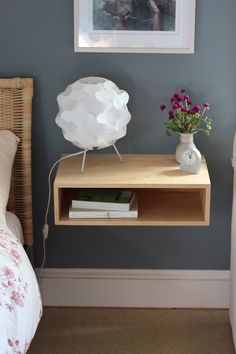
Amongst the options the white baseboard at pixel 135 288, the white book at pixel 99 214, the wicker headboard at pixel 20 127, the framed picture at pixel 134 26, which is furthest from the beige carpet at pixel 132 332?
the framed picture at pixel 134 26

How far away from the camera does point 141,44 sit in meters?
2.57

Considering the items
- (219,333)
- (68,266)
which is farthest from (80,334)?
(219,333)

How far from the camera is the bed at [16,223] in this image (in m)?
1.91

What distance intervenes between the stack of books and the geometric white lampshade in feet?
0.63

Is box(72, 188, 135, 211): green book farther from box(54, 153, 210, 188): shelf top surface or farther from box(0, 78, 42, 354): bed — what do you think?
box(0, 78, 42, 354): bed

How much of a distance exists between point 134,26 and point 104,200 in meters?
0.68

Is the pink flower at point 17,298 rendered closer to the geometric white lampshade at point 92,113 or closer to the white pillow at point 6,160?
the white pillow at point 6,160

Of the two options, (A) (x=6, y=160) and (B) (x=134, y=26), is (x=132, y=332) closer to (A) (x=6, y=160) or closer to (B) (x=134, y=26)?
(A) (x=6, y=160)

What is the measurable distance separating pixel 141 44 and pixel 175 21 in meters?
0.15

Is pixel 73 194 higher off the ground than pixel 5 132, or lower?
lower

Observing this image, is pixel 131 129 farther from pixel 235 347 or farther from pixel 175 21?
pixel 235 347

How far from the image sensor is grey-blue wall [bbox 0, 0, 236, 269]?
2.55 m

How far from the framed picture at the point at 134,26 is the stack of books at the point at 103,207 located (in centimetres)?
58

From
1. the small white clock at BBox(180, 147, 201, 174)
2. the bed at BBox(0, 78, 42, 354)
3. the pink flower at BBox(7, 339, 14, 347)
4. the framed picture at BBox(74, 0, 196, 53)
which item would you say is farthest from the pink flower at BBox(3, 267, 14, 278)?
the framed picture at BBox(74, 0, 196, 53)
